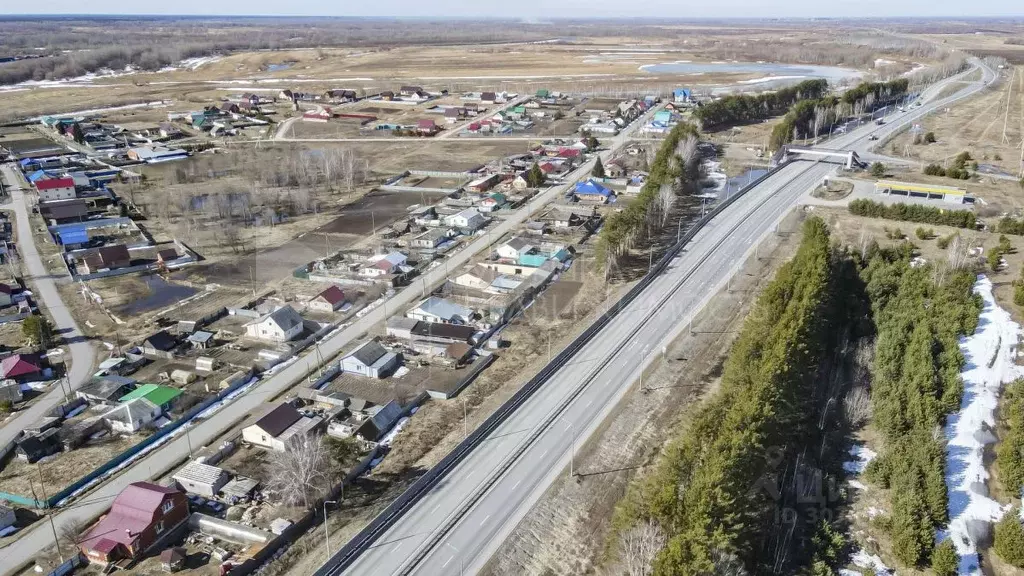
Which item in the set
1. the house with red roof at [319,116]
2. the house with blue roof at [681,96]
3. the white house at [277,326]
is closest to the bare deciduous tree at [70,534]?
the white house at [277,326]

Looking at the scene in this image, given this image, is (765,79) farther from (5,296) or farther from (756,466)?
(5,296)

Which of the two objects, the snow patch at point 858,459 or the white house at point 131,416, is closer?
the snow patch at point 858,459

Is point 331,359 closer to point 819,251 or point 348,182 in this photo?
point 819,251

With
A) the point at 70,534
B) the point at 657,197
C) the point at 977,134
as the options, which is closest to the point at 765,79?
the point at 977,134

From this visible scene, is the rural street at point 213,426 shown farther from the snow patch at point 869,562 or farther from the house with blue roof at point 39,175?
the house with blue roof at point 39,175

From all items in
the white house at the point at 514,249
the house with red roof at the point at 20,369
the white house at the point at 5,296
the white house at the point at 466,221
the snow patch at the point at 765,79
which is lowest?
the house with red roof at the point at 20,369

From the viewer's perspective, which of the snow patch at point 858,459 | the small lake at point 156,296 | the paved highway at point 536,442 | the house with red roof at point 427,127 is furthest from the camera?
the house with red roof at point 427,127
